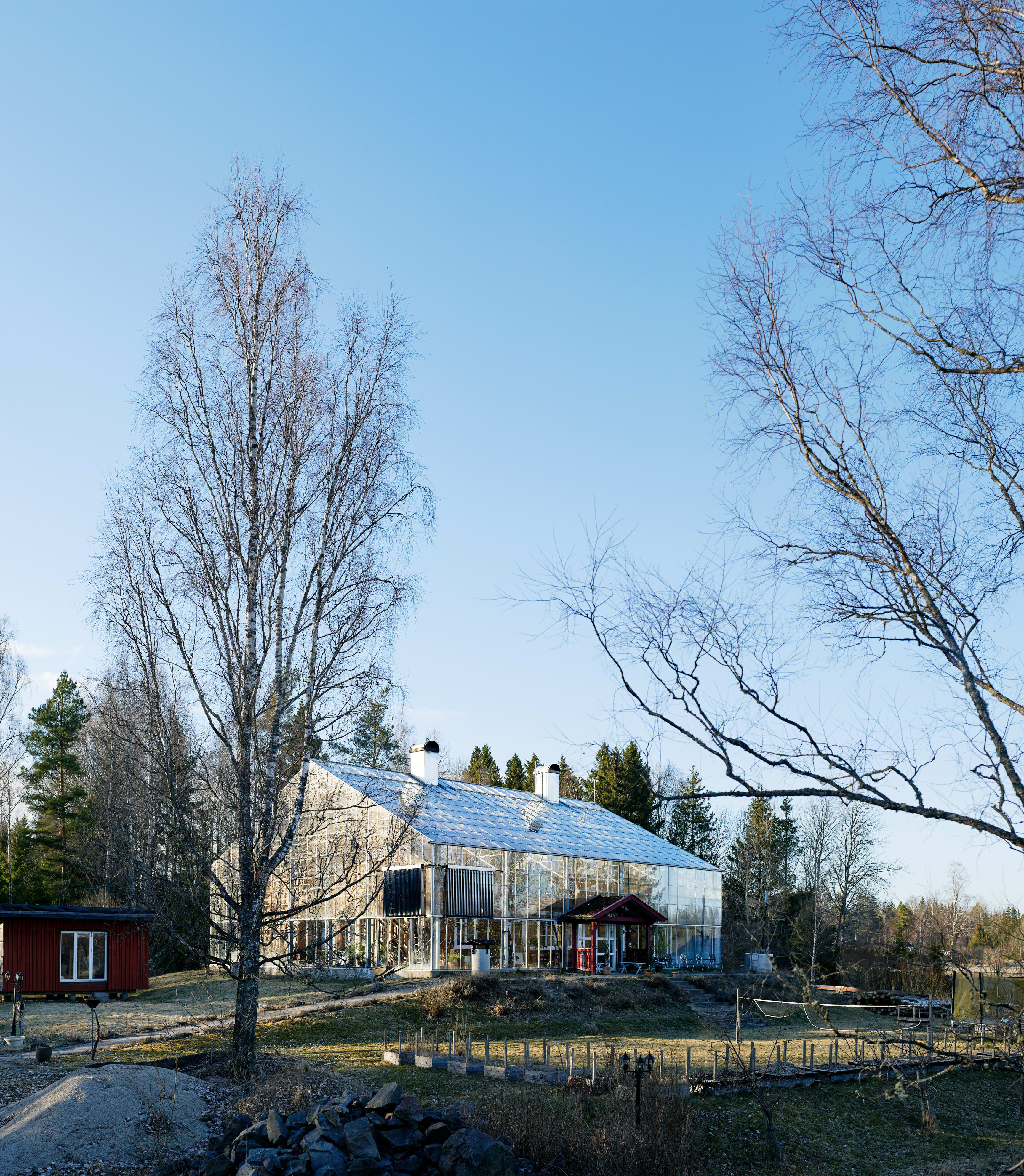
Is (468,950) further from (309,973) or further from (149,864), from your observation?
(149,864)

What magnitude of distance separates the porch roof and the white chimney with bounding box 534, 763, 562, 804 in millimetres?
7184

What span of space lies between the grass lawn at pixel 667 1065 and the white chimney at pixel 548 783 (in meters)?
13.7

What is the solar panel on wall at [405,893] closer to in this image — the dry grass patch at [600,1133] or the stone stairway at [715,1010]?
the stone stairway at [715,1010]

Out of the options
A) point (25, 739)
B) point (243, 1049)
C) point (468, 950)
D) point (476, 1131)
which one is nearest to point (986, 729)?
point (476, 1131)

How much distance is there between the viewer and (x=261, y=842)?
14406 mm

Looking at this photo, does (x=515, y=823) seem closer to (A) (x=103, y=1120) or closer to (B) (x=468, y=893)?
(B) (x=468, y=893)

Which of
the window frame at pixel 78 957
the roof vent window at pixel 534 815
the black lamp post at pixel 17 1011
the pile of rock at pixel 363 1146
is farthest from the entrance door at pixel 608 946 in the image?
the pile of rock at pixel 363 1146

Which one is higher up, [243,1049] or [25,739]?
[25,739]

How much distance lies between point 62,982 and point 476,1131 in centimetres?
2194

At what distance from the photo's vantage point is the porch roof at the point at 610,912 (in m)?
35.2

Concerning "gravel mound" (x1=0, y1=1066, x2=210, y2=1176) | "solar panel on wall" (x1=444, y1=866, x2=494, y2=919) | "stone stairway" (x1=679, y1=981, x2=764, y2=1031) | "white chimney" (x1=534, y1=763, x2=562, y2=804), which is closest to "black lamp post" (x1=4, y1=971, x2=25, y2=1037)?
"gravel mound" (x1=0, y1=1066, x2=210, y2=1176)

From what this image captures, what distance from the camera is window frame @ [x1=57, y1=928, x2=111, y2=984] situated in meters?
28.2

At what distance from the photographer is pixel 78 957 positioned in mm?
28625

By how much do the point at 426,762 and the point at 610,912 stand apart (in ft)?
27.9
